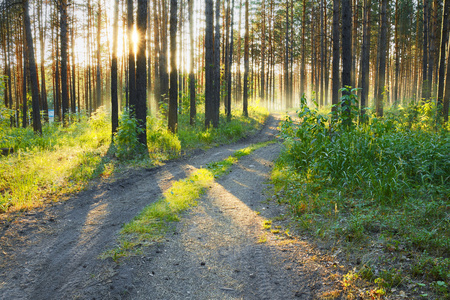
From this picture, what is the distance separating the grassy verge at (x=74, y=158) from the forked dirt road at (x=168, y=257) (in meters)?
0.94

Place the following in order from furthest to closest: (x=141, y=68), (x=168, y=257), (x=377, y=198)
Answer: (x=141, y=68)
(x=377, y=198)
(x=168, y=257)

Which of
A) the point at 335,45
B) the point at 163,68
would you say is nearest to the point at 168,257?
the point at 335,45

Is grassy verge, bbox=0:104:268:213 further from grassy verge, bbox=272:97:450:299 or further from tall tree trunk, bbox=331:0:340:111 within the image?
tall tree trunk, bbox=331:0:340:111

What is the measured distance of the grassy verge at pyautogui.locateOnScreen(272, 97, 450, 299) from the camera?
3096 millimetres

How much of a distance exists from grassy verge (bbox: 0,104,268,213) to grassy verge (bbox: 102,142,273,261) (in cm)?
272

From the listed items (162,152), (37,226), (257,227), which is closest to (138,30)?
(162,152)

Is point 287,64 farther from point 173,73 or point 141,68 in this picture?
point 141,68

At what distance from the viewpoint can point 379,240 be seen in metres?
3.67

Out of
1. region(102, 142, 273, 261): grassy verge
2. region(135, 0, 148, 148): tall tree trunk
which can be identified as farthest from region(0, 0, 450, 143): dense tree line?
region(102, 142, 273, 261): grassy verge

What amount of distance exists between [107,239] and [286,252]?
9.54 ft

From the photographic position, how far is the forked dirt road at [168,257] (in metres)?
3.15

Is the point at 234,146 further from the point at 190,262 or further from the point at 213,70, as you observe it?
the point at 190,262

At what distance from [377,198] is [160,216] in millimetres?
4107

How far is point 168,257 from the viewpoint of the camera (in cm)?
387
